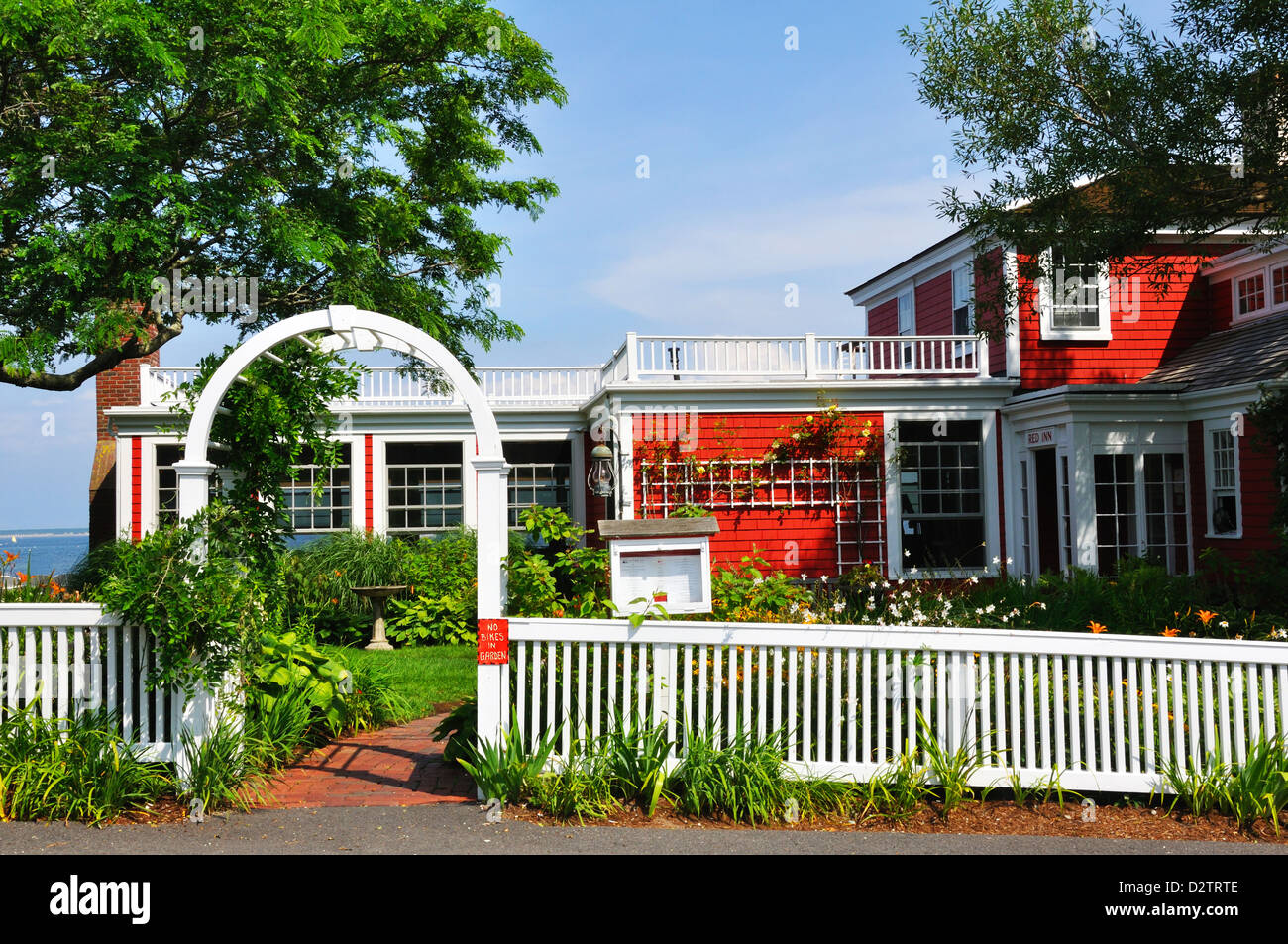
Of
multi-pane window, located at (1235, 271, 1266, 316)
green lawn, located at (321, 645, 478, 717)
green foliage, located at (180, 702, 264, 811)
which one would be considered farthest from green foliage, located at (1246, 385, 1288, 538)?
green foliage, located at (180, 702, 264, 811)

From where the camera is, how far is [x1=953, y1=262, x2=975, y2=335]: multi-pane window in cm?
1653

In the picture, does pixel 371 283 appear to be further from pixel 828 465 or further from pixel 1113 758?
pixel 1113 758

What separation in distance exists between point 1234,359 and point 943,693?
10.5 meters

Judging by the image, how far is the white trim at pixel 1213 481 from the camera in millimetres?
12875

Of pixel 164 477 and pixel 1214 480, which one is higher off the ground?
pixel 164 477

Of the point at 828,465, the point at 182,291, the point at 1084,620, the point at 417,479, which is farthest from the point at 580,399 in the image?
the point at 1084,620

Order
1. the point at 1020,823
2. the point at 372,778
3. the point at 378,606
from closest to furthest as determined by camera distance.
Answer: the point at 1020,823 → the point at 372,778 → the point at 378,606

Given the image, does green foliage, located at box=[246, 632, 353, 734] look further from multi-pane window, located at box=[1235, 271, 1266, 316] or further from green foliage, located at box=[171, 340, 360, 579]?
multi-pane window, located at box=[1235, 271, 1266, 316]

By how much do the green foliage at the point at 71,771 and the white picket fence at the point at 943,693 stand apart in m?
2.04

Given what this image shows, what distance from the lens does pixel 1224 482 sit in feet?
43.5

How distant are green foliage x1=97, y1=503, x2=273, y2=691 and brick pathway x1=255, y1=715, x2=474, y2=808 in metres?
0.85

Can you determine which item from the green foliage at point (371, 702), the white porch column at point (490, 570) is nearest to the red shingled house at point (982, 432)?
the green foliage at point (371, 702)

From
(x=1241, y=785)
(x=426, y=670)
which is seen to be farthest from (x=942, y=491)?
(x=1241, y=785)

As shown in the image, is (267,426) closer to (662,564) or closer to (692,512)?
(662,564)
